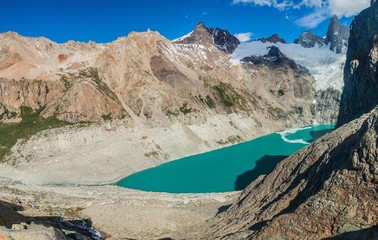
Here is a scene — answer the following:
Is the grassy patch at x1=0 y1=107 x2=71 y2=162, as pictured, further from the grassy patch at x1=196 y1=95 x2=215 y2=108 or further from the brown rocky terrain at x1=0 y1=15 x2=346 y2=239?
the grassy patch at x1=196 y1=95 x2=215 y2=108

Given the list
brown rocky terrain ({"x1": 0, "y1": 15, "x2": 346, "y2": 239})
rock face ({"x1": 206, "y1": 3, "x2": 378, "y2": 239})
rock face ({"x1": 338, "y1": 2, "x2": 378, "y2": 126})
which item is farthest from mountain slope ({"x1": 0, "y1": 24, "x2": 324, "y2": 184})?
rock face ({"x1": 206, "y1": 3, "x2": 378, "y2": 239})

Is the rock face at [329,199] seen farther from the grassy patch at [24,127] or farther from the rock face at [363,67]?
the grassy patch at [24,127]

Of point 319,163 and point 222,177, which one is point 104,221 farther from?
point 222,177

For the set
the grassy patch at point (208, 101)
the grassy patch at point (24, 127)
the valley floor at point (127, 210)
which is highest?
the grassy patch at point (208, 101)

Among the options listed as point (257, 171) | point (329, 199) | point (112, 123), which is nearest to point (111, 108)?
point (112, 123)

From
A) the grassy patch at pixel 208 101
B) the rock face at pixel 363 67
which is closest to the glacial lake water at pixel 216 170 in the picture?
the rock face at pixel 363 67

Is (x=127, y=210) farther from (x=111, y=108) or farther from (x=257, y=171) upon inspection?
(x=111, y=108)

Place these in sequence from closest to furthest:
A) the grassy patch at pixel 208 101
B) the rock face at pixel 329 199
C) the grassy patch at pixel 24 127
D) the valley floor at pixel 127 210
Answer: the rock face at pixel 329 199
the valley floor at pixel 127 210
the grassy patch at pixel 24 127
the grassy patch at pixel 208 101
